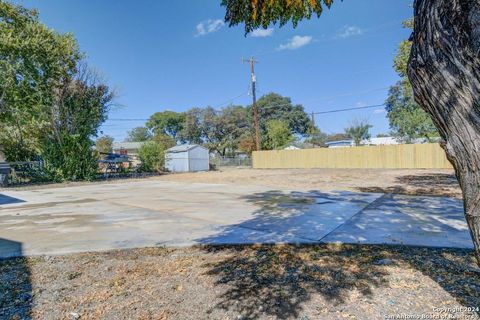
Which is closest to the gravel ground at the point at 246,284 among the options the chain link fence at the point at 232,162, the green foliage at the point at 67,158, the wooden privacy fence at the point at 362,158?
the green foliage at the point at 67,158

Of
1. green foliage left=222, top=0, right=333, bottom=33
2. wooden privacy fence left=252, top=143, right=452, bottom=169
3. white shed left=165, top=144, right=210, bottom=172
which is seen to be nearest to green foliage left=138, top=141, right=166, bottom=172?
white shed left=165, top=144, right=210, bottom=172

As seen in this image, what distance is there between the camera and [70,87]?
53.0 feet

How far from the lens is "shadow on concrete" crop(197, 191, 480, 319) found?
2.30 meters

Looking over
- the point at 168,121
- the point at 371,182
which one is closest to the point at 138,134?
the point at 168,121

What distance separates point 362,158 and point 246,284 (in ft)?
67.7

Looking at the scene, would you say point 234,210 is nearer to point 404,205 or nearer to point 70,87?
point 404,205

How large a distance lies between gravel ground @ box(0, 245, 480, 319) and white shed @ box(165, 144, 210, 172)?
21941 mm

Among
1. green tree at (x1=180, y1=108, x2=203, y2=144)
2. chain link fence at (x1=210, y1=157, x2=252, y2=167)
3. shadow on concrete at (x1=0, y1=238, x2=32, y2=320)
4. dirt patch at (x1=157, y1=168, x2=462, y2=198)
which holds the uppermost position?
green tree at (x1=180, y1=108, x2=203, y2=144)

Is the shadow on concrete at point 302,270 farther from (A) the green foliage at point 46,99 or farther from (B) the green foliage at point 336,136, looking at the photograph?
(B) the green foliage at point 336,136

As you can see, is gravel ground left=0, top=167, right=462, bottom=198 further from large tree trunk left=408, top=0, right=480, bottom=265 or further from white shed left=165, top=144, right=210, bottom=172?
white shed left=165, top=144, right=210, bottom=172

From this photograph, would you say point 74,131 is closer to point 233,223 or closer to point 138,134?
point 233,223

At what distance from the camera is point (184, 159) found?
25.5 m

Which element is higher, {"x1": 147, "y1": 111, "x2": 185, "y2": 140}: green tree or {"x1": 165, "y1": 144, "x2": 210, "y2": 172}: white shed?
{"x1": 147, "y1": 111, "x2": 185, "y2": 140}: green tree

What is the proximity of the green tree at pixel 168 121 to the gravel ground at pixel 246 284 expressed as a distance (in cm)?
4903
